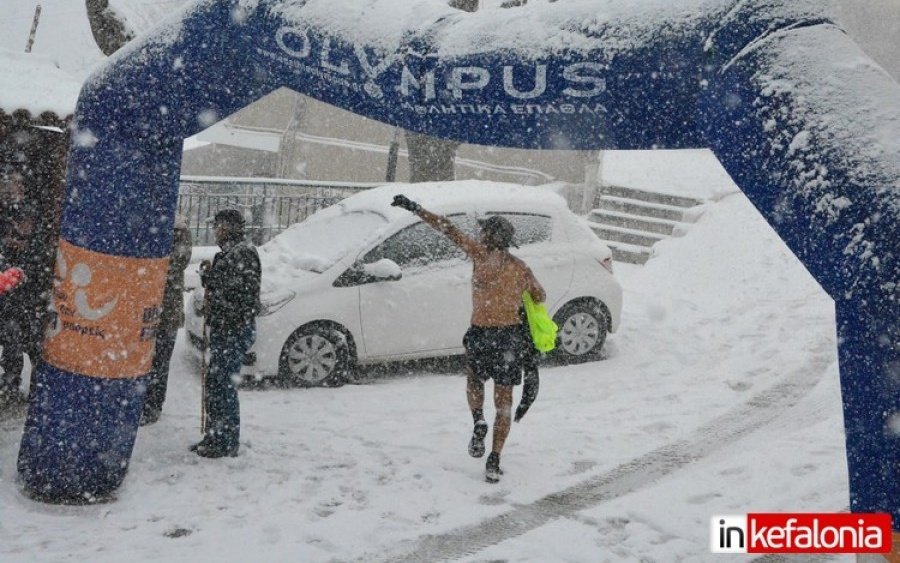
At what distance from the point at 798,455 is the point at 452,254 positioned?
3820mm

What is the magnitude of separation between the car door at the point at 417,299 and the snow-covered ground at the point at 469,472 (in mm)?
398

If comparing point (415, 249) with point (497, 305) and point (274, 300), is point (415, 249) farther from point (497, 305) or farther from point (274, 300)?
point (497, 305)

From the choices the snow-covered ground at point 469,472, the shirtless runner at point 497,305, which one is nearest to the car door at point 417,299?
the snow-covered ground at point 469,472

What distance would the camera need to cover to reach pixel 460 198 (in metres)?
9.33

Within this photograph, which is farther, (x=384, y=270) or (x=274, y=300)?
(x=384, y=270)

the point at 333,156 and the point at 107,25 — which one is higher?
the point at 333,156

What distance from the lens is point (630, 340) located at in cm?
1077

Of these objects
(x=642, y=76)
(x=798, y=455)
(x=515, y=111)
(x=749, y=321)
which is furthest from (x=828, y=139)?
(x=749, y=321)

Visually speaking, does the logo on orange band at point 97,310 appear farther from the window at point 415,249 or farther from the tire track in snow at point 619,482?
the window at point 415,249

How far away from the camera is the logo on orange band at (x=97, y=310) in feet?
17.9

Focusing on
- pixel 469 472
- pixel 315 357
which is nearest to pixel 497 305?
pixel 469 472

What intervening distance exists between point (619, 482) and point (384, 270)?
10.6ft

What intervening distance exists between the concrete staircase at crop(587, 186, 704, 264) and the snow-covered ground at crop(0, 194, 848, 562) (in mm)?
5990

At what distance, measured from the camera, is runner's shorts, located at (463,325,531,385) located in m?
6.23
